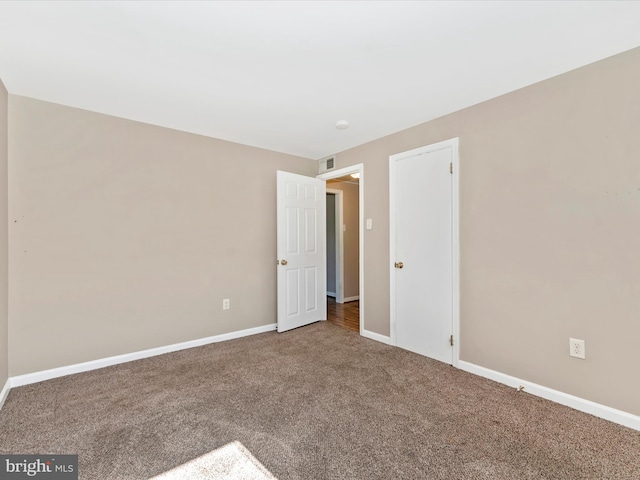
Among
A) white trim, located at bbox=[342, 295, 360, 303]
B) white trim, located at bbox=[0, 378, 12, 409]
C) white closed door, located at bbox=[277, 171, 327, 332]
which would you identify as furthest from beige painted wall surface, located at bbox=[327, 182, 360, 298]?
white trim, located at bbox=[0, 378, 12, 409]

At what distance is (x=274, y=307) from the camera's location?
12.7 feet

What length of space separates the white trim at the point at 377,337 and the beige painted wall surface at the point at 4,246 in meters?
3.23

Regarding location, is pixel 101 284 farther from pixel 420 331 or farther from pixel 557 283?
pixel 557 283

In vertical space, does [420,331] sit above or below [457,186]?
below

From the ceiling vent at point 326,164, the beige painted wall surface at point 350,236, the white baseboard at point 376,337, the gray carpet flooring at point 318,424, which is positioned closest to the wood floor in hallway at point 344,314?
the white baseboard at point 376,337

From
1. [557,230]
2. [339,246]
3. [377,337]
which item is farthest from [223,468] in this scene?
[339,246]

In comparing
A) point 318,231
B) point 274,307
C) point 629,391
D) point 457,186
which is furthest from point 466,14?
point 274,307

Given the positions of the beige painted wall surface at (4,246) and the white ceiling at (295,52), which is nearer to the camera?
the white ceiling at (295,52)

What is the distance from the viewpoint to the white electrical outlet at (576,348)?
6.56ft

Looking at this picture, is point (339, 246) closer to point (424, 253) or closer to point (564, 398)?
point (424, 253)

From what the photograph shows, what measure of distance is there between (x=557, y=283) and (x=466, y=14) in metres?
1.86

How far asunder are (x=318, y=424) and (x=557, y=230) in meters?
2.13

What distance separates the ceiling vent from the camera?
405cm

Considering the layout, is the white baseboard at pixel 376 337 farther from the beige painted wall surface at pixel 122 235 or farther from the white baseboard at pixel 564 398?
the beige painted wall surface at pixel 122 235
